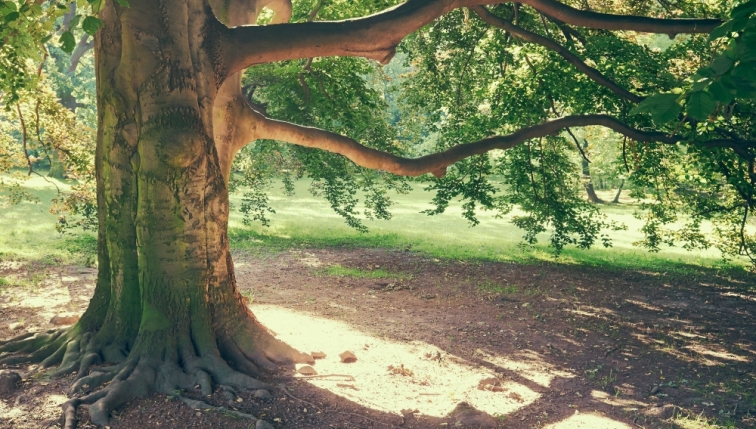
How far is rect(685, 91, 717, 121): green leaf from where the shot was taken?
9.72ft

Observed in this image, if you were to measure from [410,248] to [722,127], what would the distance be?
9.28m

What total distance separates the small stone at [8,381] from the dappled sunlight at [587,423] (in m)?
4.82

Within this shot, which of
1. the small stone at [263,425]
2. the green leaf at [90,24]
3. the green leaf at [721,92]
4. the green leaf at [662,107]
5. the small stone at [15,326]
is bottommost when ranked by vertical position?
the small stone at [15,326]

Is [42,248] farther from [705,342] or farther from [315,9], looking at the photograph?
[705,342]

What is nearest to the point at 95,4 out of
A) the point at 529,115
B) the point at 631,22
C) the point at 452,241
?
the point at 631,22

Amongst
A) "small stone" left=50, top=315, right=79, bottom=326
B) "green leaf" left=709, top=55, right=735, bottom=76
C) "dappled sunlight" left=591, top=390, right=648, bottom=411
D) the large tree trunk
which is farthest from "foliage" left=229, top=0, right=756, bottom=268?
"small stone" left=50, top=315, right=79, bottom=326

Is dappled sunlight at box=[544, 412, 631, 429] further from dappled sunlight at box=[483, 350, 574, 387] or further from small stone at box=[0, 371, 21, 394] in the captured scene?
small stone at box=[0, 371, 21, 394]

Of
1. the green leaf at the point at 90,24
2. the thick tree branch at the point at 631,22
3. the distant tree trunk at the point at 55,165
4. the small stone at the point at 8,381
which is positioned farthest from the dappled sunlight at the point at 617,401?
the distant tree trunk at the point at 55,165

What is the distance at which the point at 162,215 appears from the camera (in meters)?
5.98

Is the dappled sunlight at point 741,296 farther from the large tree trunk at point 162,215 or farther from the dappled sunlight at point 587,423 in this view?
the large tree trunk at point 162,215

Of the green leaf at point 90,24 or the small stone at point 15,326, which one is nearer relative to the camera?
the green leaf at point 90,24

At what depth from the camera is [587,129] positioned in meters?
19.3

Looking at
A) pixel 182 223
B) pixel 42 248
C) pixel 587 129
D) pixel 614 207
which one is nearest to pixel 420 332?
pixel 182 223

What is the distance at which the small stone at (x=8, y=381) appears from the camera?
5.51 m
